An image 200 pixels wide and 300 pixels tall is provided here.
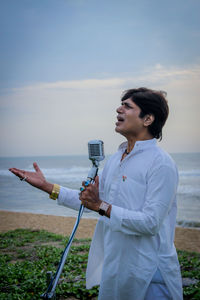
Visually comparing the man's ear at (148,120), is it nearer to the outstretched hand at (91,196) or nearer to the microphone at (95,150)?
the microphone at (95,150)

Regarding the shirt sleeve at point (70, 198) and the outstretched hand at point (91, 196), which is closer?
the outstretched hand at point (91, 196)

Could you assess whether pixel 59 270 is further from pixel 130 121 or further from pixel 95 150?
pixel 130 121

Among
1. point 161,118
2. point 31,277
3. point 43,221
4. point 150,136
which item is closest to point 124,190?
point 150,136

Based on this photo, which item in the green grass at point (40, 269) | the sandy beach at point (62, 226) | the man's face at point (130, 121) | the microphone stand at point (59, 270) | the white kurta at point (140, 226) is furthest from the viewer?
the sandy beach at point (62, 226)

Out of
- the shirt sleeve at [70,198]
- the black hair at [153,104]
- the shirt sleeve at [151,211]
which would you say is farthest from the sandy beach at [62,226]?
the shirt sleeve at [151,211]

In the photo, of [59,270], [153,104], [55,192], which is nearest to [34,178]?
[55,192]

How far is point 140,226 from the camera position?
70.8 inches

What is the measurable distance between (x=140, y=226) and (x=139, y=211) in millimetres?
132

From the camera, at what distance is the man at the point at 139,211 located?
6.01ft

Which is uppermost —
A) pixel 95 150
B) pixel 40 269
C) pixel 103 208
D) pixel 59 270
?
pixel 95 150

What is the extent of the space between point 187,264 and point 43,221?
23.4 feet

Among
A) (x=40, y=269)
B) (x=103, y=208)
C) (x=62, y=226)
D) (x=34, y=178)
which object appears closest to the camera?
(x=103, y=208)

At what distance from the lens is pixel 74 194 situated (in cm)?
233

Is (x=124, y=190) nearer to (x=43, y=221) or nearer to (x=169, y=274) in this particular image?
(x=169, y=274)
